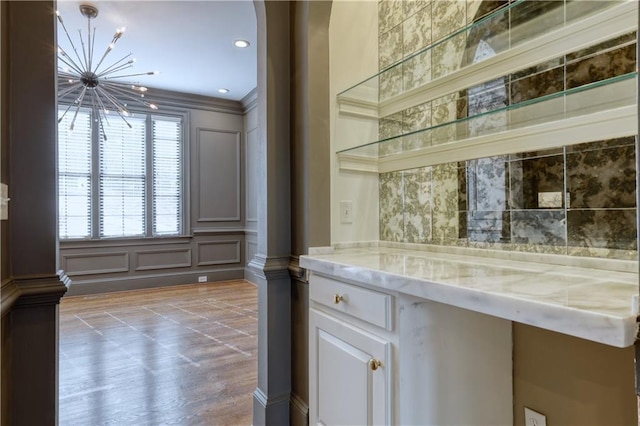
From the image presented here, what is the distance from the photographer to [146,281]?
18.2 feet

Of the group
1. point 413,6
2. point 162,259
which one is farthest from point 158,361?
point 162,259

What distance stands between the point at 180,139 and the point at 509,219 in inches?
216

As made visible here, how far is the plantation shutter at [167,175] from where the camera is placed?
224 inches

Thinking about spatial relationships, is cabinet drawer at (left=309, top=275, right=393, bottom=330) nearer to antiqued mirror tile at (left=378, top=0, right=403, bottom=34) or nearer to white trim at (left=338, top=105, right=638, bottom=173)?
white trim at (left=338, top=105, right=638, bottom=173)

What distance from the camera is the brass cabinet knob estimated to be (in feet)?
3.81

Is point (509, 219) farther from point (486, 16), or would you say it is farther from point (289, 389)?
point (289, 389)

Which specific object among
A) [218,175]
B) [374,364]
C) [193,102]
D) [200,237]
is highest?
[193,102]

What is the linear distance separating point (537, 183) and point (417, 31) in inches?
40.4

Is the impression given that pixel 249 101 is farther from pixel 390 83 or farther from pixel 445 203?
pixel 445 203

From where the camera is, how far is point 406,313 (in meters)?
1.12

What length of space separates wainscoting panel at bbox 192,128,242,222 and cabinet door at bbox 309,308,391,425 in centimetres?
483

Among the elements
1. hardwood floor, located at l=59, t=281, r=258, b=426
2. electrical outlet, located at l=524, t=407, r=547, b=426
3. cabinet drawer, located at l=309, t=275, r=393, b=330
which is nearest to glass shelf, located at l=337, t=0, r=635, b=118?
cabinet drawer, located at l=309, t=275, r=393, b=330


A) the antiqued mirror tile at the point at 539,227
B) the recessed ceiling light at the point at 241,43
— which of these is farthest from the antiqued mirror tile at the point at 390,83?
the recessed ceiling light at the point at 241,43

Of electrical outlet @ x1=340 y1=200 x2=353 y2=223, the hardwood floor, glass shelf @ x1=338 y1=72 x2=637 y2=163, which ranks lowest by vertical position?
the hardwood floor
